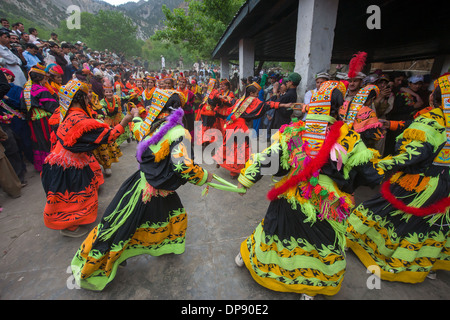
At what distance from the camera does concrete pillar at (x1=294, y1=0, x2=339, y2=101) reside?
346 cm

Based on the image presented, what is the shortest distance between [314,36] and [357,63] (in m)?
1.17

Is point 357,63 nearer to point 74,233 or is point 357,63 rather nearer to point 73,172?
point 73,172

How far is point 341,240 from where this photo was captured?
188 cm

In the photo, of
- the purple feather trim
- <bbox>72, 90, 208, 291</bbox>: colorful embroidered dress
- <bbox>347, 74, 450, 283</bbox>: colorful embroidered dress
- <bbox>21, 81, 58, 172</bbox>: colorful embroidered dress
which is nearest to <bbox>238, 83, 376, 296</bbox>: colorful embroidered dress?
<bbox>347, 74, 450, 283</bbox>: colorful embroidered dress

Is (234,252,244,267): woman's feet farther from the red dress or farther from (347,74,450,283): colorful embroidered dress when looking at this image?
the red dress

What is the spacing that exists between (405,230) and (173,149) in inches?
100.0

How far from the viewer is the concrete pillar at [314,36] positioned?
3461 millimetres

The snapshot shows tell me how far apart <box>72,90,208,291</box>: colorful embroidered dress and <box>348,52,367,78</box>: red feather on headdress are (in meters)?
2.37

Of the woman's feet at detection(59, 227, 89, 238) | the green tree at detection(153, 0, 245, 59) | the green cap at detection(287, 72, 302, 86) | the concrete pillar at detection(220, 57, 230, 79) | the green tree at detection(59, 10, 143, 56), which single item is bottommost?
the woman's feet at detection(59, 227, 89, 238)

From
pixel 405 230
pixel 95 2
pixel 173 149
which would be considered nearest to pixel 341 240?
pixel 405 230

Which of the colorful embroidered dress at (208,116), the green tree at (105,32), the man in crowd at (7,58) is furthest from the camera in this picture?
the green tree at (105,32)

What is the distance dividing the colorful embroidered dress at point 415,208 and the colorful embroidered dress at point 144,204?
1864 mm

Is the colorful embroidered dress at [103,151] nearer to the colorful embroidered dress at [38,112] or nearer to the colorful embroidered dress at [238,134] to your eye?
the colorful embroidered dress at [38,112]

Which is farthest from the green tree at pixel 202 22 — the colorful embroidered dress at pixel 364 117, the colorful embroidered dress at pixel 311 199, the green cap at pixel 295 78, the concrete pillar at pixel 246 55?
the colorful embroidered dress at pixel 311 199
